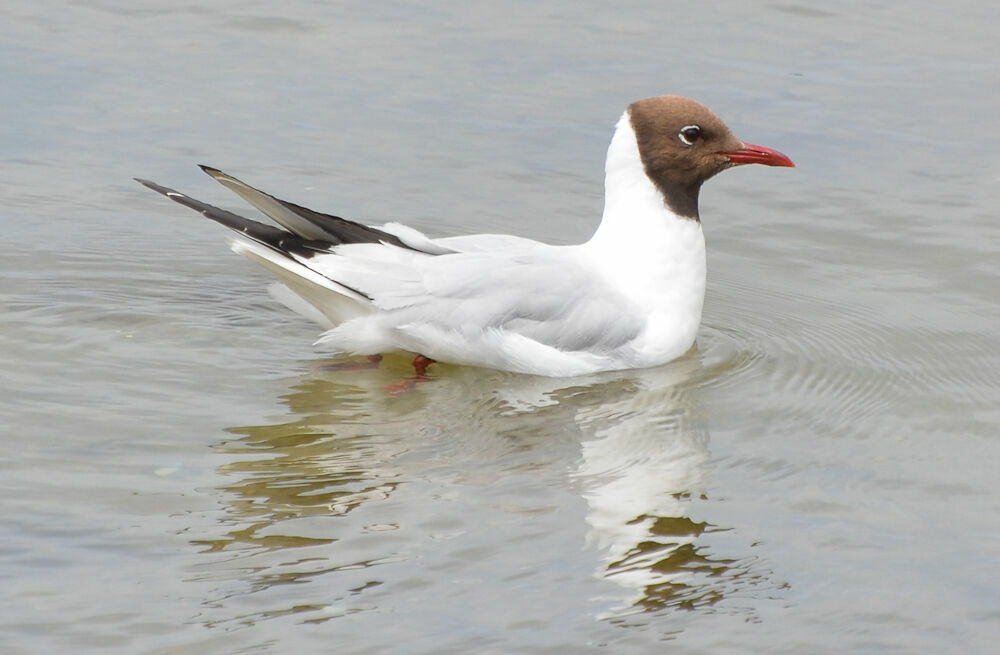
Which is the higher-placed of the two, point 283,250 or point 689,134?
point 689,134

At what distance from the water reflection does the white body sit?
0.16m

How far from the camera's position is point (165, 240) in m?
8.73

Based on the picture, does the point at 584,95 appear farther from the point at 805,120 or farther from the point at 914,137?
the point at 914,137

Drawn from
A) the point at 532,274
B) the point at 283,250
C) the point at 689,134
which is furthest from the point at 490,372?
the point at 689,134

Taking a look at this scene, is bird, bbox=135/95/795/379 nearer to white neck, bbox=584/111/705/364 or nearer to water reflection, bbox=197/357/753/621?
white neck, bbox=584/111/705/364

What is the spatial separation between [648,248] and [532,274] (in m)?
0.65

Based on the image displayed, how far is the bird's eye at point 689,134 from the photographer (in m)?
7.56

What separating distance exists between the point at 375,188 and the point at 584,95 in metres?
2.09

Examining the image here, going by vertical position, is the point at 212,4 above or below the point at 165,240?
above

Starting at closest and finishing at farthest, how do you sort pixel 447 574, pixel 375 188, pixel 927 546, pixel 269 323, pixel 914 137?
pixel 447 574, pixel 927 546, pixel 269 323, pixel 375 188, pixel 914 137

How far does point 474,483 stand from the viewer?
19.8 ft

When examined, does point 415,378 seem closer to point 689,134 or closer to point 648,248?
point 648,248

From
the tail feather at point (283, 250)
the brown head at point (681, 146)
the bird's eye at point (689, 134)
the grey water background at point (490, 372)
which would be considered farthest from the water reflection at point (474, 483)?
the bird's eye at point (689, 134)

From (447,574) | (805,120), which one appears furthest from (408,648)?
(805,120)
